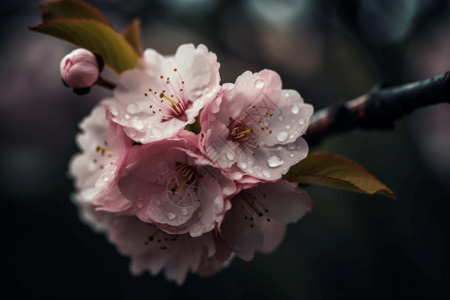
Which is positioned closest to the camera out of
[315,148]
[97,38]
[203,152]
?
[203,152]

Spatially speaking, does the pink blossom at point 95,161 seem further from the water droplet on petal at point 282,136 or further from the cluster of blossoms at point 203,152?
the water droplet on petal at point 282,136

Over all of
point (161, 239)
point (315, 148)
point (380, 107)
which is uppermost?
point (380, 107)

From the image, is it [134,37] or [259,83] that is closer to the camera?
[259,83]

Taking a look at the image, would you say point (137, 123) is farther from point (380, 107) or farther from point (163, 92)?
point (380, 107)

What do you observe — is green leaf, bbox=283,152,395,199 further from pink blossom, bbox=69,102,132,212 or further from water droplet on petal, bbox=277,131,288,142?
pink blossom, bbox=69,102,132,212

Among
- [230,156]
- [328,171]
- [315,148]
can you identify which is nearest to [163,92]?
[230,156]

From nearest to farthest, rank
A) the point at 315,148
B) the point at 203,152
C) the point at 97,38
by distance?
the point at 203,152 < the point at 97,38 < the point at 315,148

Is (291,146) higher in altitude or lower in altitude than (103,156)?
higher

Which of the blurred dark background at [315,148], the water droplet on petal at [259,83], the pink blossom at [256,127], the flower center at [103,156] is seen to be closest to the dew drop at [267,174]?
the pink blossom at [256,127]

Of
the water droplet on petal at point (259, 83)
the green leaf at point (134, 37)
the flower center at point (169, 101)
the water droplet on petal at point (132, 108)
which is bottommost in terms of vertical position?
the water droplet on petal at point (132, 108)
